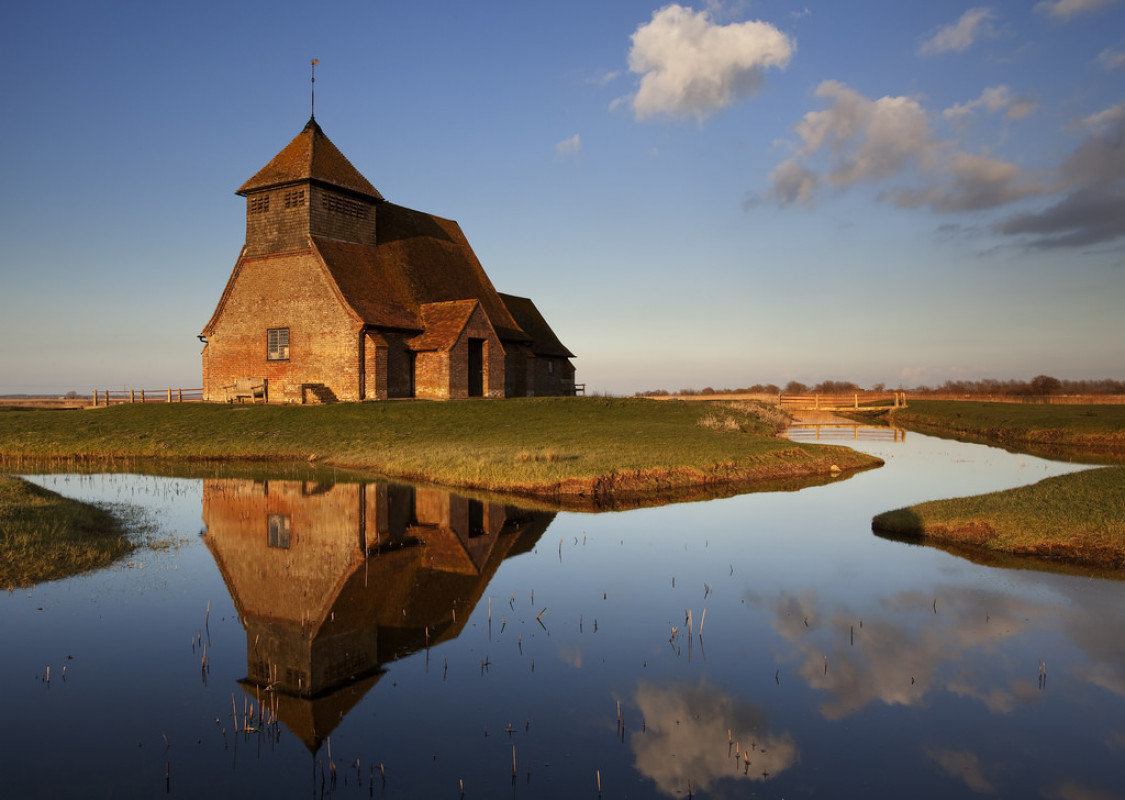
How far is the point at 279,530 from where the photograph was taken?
1633 cm

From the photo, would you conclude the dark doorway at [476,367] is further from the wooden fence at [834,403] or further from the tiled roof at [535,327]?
the wooden fence at [834,403]

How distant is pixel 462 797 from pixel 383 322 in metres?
35.3

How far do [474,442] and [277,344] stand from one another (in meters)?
17.4

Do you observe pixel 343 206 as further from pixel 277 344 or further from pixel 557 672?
pixel 557 672

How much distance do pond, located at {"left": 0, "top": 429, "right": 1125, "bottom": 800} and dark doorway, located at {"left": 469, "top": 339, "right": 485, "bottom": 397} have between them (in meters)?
28.0

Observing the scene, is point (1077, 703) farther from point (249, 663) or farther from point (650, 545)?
point (249, 663)

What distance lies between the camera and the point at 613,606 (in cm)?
1166

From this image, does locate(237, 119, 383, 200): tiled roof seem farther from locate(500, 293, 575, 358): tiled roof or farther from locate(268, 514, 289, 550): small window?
locate(268, 514, 289, 550): small window

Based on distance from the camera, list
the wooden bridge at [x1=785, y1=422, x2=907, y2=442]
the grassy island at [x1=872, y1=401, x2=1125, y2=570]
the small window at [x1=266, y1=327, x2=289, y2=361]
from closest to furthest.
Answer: the grassy island at [x1=872, y1=401, x2=1125, y2=570] < the small window at [x1=266, y1=327, x2=289, y2=361] < the wooden bridge at [x1=785, y1=422, x2=907, y2=442]

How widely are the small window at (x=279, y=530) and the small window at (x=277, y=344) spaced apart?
25566mm

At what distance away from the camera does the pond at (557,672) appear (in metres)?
6.70

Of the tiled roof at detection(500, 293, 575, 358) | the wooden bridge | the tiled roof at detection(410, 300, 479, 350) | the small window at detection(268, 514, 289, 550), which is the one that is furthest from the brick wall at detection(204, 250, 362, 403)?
the wooden bridge

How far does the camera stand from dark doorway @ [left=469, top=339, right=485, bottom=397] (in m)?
44.0

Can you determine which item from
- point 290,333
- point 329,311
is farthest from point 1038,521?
point 290,333
